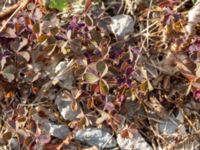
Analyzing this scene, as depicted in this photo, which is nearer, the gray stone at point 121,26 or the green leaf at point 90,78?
the green leaf at point 90,78

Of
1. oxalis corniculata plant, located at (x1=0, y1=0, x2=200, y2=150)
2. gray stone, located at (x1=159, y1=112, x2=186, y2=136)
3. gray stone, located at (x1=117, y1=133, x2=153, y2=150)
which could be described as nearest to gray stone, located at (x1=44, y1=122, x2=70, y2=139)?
oxalis corniculata plant, located at (x1=0, y1=0, x2=200, y2=150)

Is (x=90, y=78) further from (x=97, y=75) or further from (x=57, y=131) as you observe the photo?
(x=57, y=131)

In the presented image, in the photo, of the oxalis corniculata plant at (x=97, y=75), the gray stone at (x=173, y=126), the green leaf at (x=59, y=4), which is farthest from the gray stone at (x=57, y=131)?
the green leaf at (x=59, y=4)

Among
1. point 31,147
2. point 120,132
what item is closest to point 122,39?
point 120,132

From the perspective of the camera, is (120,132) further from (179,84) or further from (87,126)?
(179,84)

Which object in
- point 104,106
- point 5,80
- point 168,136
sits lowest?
point 168,136

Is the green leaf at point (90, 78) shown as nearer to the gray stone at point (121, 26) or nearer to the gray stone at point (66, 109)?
the gray stone at point (66, 109)
